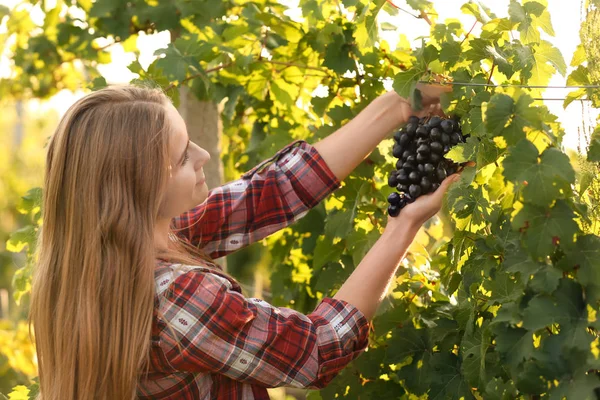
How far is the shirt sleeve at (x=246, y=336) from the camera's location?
188 centimetres

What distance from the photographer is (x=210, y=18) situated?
10.5 ft

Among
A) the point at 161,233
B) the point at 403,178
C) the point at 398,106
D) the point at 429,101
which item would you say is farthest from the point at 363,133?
the point at 161,233

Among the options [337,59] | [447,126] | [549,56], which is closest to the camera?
[549,56]

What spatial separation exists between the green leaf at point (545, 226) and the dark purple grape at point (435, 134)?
0.49m

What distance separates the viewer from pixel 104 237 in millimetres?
1962

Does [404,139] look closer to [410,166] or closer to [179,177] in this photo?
[410,166]

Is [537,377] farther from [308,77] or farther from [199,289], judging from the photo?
[308,77]

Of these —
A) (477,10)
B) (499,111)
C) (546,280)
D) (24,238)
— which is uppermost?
(477,10)

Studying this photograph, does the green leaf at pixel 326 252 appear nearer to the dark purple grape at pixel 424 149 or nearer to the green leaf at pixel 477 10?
the dark purple grape at pixel 424 149

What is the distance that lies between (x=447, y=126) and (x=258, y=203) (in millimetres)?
670

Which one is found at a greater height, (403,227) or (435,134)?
(435,134)

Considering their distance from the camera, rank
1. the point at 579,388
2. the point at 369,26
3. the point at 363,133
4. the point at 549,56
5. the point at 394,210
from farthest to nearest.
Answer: the point at 363,133 → the point at 369,26 → the point at 394,210 → the point at 549,56 → the point at 579,388

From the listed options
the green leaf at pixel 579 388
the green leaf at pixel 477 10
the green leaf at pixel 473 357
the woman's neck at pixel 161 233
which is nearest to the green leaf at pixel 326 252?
the woman's neck at pixel 161 233

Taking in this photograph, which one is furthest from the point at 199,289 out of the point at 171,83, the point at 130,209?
the point at 171,83
